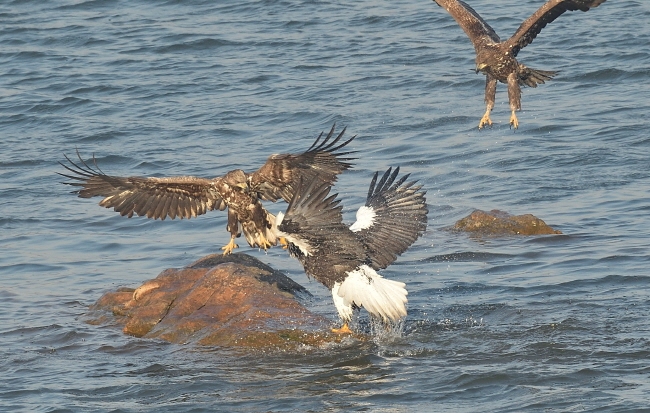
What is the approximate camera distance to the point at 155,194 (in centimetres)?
758

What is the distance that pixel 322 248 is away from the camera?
6738 millimetres

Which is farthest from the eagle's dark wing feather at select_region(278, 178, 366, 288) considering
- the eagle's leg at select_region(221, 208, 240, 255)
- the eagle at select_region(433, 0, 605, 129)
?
the eagle at select_region(433, 0, 605, 129)

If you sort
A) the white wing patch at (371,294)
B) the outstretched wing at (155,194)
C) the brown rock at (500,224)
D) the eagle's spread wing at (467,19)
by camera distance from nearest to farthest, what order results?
the white wing patch at (371,294)
the outstretched wing at (155,194)
the brown rock at (500,224)
the eagle's spread wing at (467,19)

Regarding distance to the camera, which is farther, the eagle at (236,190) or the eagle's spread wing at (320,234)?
the eagle at (236,190)

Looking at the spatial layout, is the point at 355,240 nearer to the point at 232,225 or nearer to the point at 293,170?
the point at 293,170

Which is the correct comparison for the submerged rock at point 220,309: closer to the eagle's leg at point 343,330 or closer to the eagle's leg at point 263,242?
the eagle's leg at point 343,330

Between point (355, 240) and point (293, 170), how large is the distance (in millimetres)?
592

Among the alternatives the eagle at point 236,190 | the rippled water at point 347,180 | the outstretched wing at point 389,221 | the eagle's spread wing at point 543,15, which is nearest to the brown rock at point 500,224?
the rippled water at point 347,180

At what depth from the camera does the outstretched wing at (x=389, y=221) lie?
23.6ft

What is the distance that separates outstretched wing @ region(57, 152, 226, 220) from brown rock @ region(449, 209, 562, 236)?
261cm

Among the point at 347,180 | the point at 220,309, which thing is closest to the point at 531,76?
the point at 347,180

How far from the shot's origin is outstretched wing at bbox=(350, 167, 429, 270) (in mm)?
7199

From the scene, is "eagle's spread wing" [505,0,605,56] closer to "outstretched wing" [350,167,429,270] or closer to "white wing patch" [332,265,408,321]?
"outstretched wing" [350,167,429,270]

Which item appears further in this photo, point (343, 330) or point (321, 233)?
point (343, 330)
